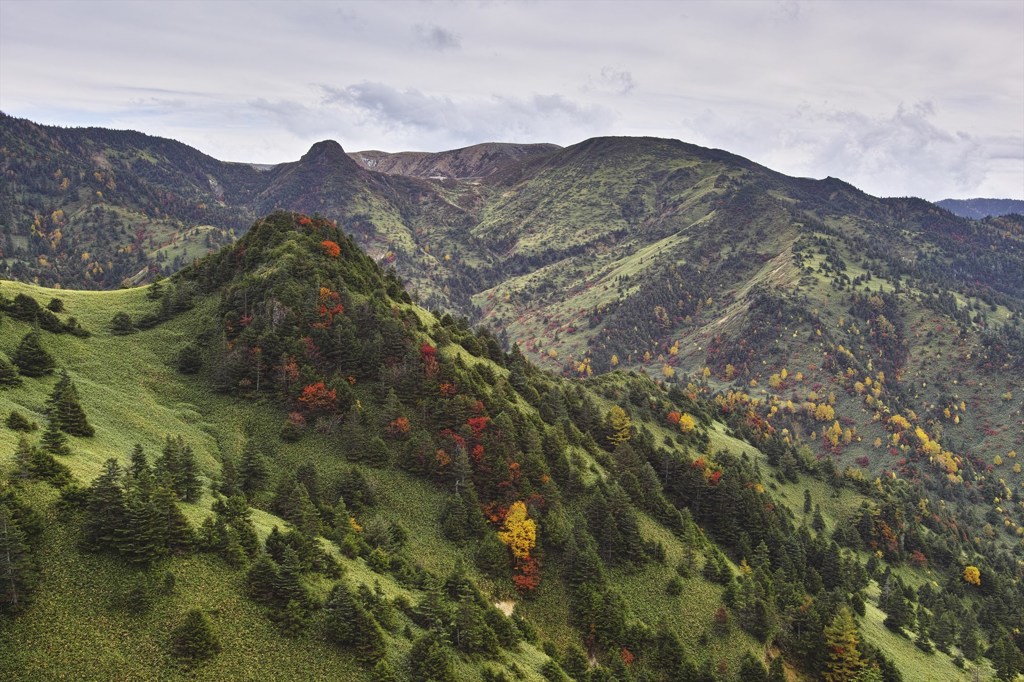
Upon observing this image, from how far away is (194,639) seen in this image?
46031 mm

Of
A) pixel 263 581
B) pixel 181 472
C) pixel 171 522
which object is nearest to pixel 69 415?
pixel 181 472

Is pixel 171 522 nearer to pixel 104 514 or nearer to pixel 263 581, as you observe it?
pixel 104 514

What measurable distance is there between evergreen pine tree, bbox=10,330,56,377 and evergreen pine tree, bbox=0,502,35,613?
4876 cm

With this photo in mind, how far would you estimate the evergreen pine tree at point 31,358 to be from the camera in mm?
82125

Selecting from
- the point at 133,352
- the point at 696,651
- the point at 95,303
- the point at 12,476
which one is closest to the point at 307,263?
the point at 133,352

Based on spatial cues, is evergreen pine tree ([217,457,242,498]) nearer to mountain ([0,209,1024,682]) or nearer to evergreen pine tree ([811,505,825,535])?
mountain ([0,209,1024,682])

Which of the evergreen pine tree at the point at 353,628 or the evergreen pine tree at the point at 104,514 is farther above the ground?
the evergreen pine tree at the point at 104,514

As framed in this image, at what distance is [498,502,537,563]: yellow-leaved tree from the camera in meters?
90.6

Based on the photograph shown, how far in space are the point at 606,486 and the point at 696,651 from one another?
32225 millimetres

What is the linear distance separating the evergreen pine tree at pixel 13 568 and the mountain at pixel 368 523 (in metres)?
0.23

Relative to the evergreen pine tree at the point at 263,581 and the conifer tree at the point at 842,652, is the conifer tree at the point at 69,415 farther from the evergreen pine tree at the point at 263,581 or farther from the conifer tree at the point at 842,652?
the conifer tree at the point at 842,652

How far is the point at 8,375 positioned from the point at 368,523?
5317 centimetres

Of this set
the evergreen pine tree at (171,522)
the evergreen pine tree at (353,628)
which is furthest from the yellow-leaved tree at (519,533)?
the evergreen pine tree at (171,522)

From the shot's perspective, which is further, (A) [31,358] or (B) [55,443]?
(A) [31,358]
